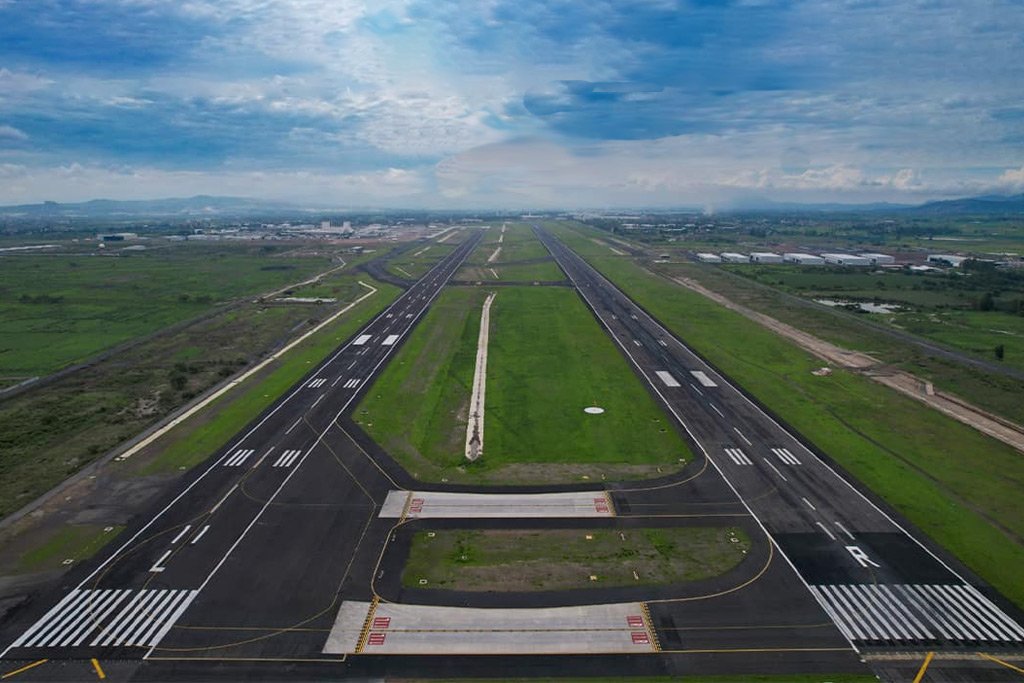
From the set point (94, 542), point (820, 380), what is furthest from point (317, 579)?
point (820, 380)

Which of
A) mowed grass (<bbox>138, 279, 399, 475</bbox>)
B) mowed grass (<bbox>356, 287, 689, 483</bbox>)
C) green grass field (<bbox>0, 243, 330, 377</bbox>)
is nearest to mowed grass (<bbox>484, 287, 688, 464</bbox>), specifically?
mowed grass (<bbox>356, 287, 689, 483</bbox>)

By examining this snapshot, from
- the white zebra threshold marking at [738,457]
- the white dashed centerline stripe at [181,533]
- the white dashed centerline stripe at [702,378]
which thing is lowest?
the white zebra threshold marking at [738,457]

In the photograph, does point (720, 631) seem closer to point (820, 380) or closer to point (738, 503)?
point (738, 503)

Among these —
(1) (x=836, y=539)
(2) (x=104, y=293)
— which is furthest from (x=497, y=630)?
(2) (x=104, y=293)

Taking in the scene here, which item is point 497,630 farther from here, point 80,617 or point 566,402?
point 566,402

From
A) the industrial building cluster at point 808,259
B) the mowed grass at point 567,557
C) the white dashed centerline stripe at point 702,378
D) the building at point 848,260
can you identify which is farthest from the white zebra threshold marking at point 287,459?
the building at point 848,260

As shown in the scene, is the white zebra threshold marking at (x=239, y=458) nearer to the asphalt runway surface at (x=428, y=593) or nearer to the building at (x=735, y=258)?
the asphalt runway surface at (x=428, y=593)

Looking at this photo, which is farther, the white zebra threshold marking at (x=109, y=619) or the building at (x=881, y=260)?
the building at (x=881, y=260)
